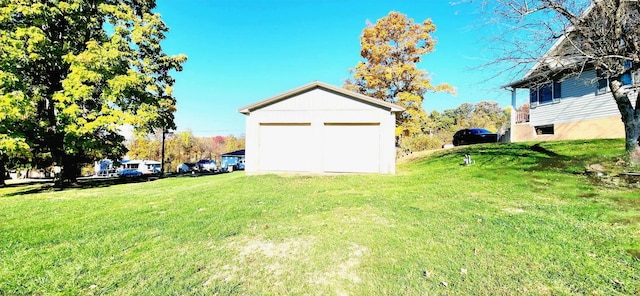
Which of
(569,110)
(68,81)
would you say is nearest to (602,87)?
(569,110)

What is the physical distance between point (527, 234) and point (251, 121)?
1135cm

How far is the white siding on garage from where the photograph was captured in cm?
1278

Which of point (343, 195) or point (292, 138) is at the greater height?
point (292, 138)

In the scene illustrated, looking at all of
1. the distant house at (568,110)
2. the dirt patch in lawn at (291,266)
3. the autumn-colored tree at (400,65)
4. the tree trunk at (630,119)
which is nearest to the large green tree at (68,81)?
the dirt patch in lawn at (291,266)

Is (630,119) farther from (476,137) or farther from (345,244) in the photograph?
(476,137)

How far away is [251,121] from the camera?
13531 mm

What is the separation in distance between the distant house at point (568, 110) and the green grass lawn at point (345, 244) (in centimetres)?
685

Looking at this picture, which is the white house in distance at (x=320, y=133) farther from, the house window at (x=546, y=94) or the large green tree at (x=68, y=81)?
the house window at (x=546, y=94)

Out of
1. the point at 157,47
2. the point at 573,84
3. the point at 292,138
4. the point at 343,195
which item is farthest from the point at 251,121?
the point at 573,84

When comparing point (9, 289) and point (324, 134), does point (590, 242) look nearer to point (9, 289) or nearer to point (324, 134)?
point (9, 289)

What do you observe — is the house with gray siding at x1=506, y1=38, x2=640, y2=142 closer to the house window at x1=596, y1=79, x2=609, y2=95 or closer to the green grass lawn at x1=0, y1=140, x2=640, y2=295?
the house window at x1=596, y1=79, x2=609, y2=95

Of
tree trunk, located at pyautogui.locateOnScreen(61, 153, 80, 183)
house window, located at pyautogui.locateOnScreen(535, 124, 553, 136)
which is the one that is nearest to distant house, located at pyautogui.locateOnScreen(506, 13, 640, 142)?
house window, located at pyautogui.locateOnScreen(535, 124, 553, 136)

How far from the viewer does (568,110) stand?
48.1 feet

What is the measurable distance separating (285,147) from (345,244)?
30.9ft
